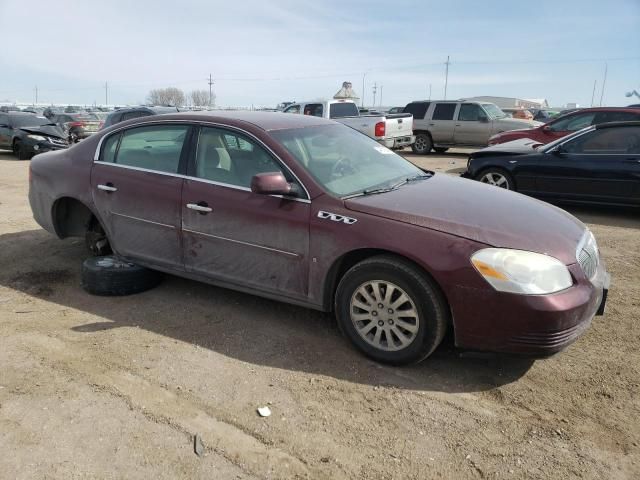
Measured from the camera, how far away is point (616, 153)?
7.45 metres

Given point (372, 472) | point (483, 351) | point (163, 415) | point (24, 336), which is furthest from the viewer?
point (24, 336)

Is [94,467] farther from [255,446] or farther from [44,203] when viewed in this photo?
[44,203]

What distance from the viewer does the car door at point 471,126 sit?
52.1 ft

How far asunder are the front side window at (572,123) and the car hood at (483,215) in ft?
29.9

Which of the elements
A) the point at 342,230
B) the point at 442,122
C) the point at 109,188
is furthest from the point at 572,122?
the point at 109,188

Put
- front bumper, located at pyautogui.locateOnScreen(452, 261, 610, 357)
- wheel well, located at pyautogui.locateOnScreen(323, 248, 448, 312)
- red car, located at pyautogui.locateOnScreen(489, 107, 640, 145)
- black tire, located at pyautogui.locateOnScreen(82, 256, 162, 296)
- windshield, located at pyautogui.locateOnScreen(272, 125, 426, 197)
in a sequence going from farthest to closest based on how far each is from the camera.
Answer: red car, located at pyautogui.locateOnScreen(489, 107, 640, 145)
black tire, located at pyautogui.locateOnScreen(82, 256, 162, 296)
windshield, located at pyautogui.locateOnScreen(272, 125, 426, 197)
wheel well, located at pyautogui.locateOnScreen(323, 248, 448, 312)
front bumper, located at pyautogui.locateOnScreen(452, 261, 610, 357)

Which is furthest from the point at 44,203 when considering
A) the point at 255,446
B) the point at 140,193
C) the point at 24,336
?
the point at 255,446

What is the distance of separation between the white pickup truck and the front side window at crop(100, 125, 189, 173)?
9309mm

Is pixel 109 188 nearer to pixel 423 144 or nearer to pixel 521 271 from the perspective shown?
pixel 521 271

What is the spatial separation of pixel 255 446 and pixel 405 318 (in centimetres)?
122

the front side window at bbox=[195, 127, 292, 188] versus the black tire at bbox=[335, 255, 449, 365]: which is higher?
the front side window at bbox=[195, 127, 292, 188]

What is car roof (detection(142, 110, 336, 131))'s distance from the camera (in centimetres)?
407

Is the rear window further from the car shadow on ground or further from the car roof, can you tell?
the car shadow on ground

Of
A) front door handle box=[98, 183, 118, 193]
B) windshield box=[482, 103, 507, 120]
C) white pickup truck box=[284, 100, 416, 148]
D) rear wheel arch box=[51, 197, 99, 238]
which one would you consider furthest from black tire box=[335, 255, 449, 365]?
windshield box=[482, 103, 507, 120]
